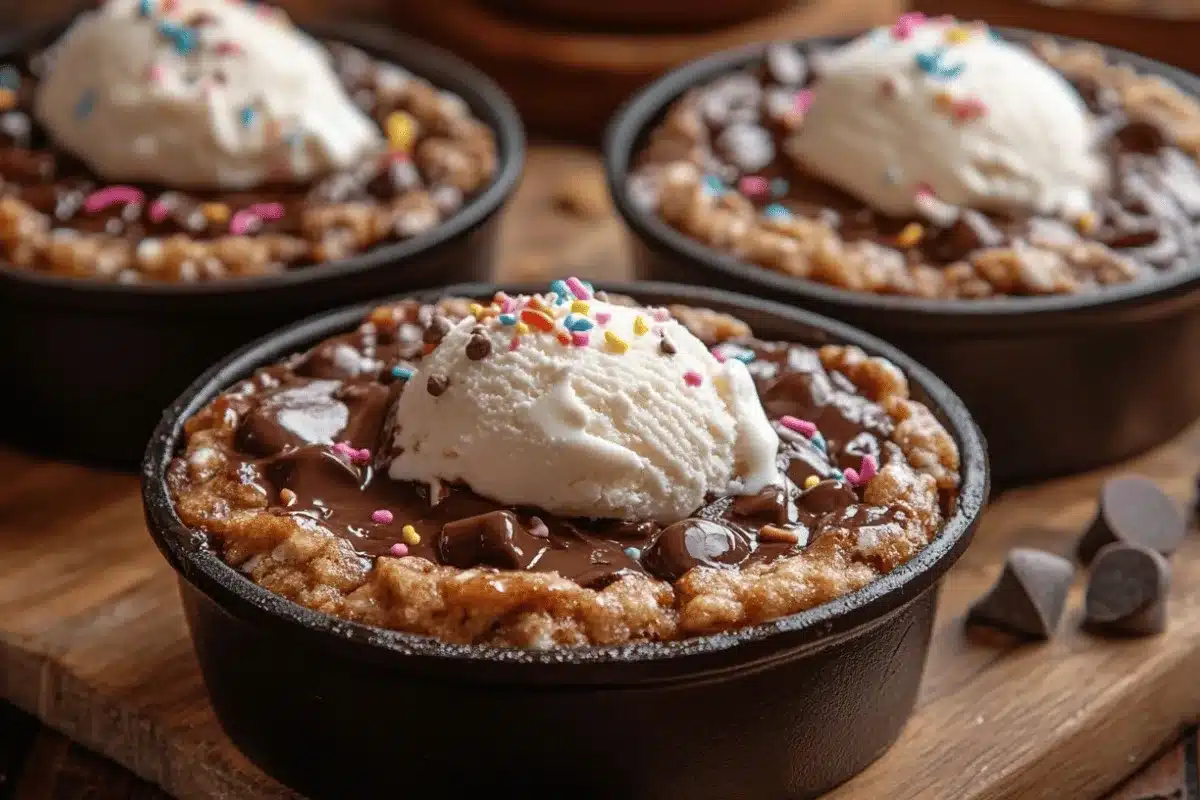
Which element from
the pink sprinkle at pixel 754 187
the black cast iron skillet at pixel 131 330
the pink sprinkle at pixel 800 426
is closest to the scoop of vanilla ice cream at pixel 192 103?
the black cast iron skillet at pixel 131 330

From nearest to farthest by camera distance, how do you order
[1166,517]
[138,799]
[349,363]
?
[138,799] < [349,363] < [1166,517]

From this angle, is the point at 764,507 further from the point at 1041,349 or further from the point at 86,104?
the point at 86,104

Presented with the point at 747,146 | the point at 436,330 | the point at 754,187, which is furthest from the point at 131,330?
the point at 747,146

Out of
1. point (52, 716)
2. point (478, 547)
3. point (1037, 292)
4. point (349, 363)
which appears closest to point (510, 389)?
point (478, 547)

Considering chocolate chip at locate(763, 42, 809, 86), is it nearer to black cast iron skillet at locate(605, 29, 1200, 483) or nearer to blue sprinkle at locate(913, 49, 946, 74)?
blue sprinkle at locate(913, 49, 946, 74)

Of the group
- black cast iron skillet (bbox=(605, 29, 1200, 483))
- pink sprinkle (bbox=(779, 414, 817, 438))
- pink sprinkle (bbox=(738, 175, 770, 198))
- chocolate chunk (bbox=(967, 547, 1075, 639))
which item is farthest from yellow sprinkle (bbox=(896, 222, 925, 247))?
pink sprinkle (bbox=(779, 414, 817, 438))

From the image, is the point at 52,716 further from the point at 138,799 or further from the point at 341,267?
the point at 341,267

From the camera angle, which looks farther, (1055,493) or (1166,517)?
(1055,493)
